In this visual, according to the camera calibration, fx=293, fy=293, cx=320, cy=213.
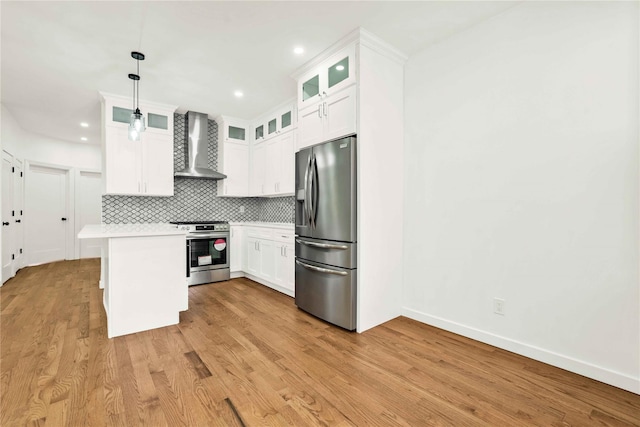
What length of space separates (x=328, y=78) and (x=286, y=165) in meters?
1.61

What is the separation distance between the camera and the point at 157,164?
4375mm

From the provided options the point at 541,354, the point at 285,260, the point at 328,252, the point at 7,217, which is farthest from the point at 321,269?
the point at 7,217

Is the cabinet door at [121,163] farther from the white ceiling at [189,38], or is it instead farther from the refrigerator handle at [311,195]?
the refrigerator handle at [311,195]

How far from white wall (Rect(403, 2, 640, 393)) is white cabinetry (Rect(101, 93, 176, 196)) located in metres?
3.63

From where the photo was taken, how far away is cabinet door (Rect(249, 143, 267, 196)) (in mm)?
4891

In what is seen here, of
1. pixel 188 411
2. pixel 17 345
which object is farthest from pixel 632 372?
pixel 17 345

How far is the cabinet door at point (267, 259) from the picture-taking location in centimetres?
412

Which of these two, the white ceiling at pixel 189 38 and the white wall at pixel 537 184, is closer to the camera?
the white wall at pixel 537 184

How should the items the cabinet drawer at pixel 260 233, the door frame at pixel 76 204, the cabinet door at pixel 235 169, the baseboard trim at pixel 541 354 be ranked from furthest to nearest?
1. the door frame at pixel 76 204
2. the cabinet door at pixel 235 169
3. the cabinet drawer at pixel 260 233
4. the baseboard trim at pixel 541 354

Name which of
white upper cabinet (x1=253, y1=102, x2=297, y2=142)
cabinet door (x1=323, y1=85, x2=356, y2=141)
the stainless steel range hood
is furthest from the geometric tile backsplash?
cabinet door (x1=323, y1=85, x2=356, y2=141)

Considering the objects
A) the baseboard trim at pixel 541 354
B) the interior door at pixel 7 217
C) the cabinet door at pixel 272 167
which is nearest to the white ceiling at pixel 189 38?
the cabinet door at pixel 272 167

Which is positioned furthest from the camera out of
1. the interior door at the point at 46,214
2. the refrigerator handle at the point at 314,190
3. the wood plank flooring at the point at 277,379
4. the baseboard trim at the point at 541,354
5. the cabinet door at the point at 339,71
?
the interior door at the point at 46,214

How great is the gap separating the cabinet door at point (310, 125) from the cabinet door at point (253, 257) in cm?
188

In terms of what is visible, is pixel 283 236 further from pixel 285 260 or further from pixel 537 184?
pixel 537 184
